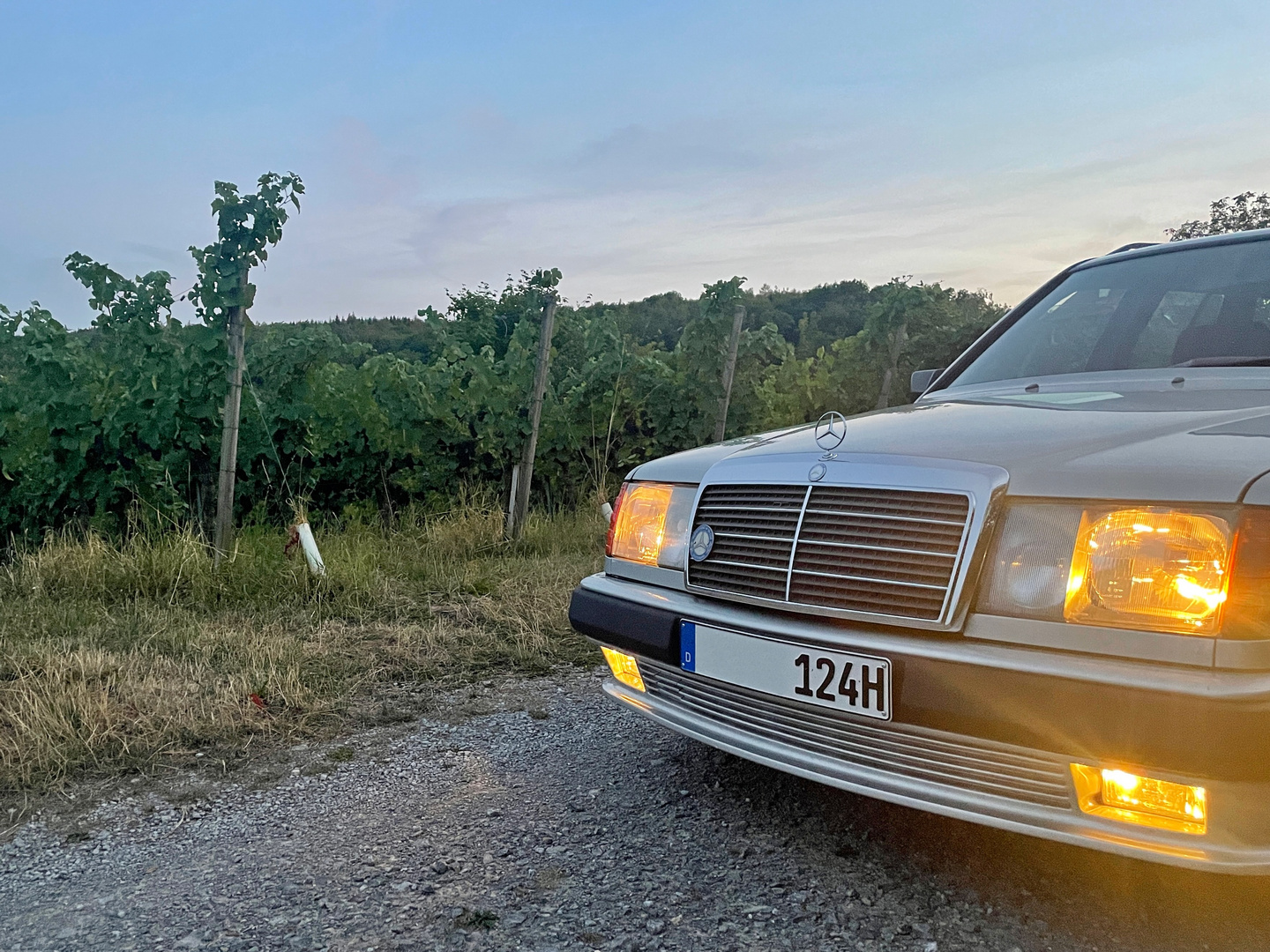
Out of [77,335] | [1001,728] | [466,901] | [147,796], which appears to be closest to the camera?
[1001,728]

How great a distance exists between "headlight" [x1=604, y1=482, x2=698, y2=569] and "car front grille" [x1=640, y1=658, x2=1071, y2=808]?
32 centimetres

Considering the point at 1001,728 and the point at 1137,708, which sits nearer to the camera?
the point at 1137,708

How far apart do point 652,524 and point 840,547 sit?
0.70m

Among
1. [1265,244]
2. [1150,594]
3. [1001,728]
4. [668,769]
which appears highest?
[1265,244]

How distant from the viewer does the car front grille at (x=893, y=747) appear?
1.57 meters

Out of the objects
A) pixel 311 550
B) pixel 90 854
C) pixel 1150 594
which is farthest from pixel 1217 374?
pixel 311 550

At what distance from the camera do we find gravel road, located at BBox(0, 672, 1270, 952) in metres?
1.76

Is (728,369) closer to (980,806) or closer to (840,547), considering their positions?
(840,547)

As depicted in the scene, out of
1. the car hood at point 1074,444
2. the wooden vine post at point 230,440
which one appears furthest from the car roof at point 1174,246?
the wooden vine post at point 230,440

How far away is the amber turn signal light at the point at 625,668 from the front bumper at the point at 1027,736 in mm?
459

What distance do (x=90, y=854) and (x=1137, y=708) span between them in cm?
238

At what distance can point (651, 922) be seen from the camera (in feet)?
5.92

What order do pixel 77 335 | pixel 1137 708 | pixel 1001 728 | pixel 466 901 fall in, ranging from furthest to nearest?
pixel 77 335 < pixel 466 901 < pixel 1001 728 < pixel 1137 708

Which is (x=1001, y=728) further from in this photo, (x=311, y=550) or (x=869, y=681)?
(x=311, y=550)
